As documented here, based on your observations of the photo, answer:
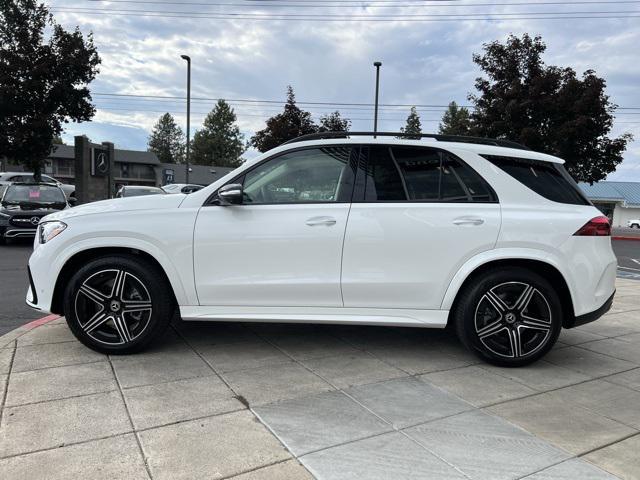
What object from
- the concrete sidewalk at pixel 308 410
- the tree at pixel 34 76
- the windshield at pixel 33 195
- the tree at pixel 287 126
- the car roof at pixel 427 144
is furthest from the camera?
the tree at pixel 287 126

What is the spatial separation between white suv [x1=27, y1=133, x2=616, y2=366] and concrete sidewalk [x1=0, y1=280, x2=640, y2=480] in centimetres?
37

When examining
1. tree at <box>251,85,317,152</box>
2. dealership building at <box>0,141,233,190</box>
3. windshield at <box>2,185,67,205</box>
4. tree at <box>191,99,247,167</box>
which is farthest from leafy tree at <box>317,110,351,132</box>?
tree at <box>191,99,247,167</box>

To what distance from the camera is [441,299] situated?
4.01 m

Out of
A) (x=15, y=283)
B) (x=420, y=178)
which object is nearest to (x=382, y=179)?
(x=420, y=178)

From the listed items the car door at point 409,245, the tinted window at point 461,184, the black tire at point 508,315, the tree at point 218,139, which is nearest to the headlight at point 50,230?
the car door at point 409,245

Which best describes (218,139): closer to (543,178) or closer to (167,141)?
(167,141)

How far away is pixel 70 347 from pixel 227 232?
5.70ft

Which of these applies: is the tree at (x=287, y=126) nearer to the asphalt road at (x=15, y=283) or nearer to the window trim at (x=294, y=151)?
the asphalt road at (x=15, y=283)

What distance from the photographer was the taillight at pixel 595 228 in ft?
13.0

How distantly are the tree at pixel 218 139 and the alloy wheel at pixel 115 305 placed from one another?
73.7 m

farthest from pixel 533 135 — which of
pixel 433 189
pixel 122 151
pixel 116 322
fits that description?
pixel 122 151

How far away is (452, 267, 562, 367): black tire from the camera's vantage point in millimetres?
3979

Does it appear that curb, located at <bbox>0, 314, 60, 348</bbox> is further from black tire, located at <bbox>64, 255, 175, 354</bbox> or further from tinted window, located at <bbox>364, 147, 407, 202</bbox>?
tinted window, located at <bbox>364, 147, 407, 202</bbox>

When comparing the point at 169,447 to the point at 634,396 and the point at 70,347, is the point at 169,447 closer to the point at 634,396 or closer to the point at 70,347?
the point at 70,347
